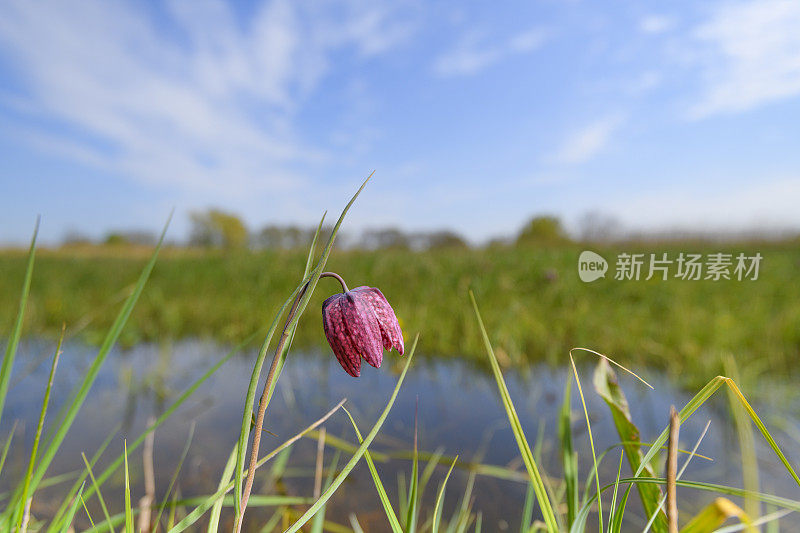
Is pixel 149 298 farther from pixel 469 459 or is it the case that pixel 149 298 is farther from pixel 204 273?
pixel 469 459

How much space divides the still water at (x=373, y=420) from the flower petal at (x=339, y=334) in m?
0.77

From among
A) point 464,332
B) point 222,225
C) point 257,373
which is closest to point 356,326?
point 257,373

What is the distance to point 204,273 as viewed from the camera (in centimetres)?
528

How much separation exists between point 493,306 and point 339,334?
316 centimetres

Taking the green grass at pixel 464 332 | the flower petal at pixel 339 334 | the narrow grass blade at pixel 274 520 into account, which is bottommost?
the narrow grass blade at pixel 274 520

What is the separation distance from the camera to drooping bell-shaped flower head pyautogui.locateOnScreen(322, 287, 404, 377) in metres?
0.59

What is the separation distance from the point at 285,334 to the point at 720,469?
1676 mm

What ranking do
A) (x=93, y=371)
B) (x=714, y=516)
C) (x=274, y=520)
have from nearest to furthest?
(x=714, y=516) < (x=93, y=371) < (x=274, y=520)

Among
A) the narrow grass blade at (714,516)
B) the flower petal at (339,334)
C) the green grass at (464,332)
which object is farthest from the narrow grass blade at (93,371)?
the narrow grass blade at (714,516)

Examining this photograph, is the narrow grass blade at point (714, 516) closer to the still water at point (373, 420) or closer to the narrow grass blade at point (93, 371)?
the narrow grass blade at point (93, 371)

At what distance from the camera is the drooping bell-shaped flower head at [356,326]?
0.59 m

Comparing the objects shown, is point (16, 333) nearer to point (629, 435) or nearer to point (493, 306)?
point (629, 435)

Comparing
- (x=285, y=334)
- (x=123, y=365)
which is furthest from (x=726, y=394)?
(x=123, y=365)

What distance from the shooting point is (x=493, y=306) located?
360 centimetres
